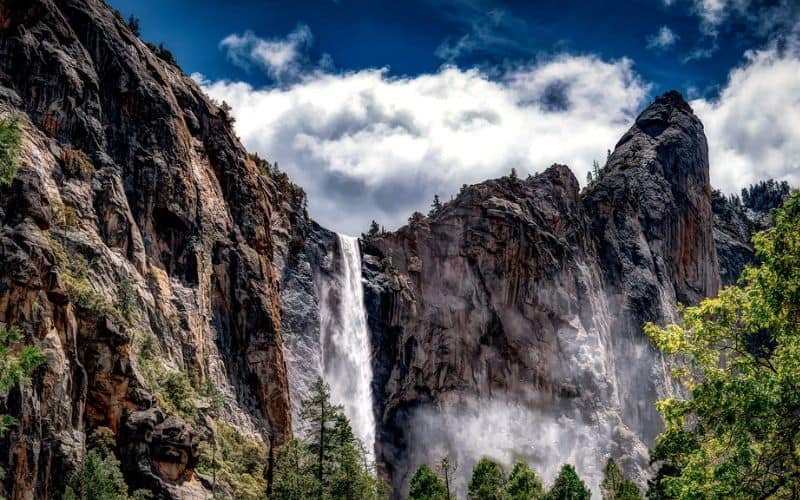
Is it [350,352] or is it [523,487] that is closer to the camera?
[523,487]

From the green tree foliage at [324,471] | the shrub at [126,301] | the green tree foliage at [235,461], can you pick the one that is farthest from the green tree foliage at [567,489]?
the shrub at [126,301]

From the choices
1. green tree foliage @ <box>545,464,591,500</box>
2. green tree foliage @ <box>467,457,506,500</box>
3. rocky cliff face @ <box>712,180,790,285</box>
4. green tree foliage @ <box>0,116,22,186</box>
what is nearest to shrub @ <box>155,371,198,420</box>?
green tree foliage @ <box>467,457,506,500</box>

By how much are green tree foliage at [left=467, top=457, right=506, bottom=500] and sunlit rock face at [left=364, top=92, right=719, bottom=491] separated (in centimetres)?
2089

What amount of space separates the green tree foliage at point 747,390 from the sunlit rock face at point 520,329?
73450mm

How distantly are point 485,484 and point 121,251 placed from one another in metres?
32.8

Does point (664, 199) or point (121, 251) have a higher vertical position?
point (664, 199)

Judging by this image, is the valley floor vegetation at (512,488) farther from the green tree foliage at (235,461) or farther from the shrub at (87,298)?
the shrub at (87,298)

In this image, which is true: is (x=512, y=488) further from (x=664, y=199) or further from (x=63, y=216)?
(x=664, y=199)

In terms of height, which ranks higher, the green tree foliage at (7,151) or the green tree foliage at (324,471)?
the green tree foliage at (7,151)

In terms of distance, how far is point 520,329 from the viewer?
95.5 meters

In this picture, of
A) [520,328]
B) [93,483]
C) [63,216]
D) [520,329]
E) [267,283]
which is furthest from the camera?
[520,328]

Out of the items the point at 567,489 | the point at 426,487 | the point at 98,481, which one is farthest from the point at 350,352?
the point at 98,481

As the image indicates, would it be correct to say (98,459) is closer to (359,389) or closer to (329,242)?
(359,389)

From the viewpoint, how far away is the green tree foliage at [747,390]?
12.7 metres
